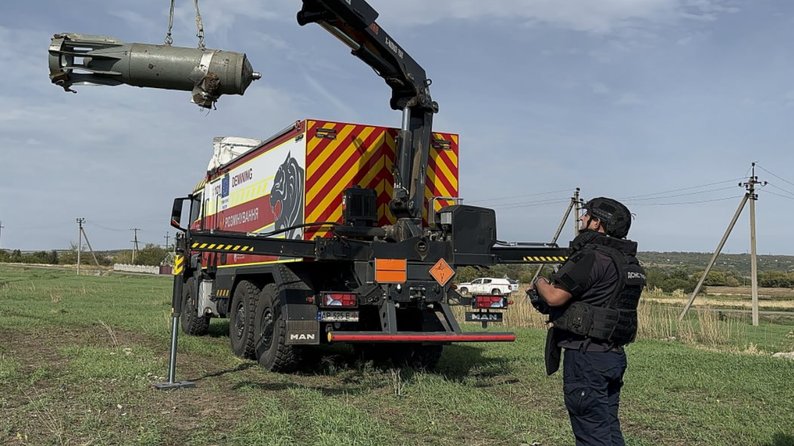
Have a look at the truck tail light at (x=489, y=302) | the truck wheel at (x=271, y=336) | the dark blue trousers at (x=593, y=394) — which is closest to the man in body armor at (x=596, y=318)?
the dark blue trousers at (x=593, y=394)

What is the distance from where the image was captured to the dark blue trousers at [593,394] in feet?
13.1

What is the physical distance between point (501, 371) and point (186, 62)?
550cm

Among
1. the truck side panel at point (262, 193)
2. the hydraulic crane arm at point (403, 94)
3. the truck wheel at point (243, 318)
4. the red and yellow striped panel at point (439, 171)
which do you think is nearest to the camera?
the hydraulic crane arm at point (403, 94)

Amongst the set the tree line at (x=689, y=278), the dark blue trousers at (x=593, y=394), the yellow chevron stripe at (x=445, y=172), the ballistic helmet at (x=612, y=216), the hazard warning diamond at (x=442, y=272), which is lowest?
the dark blue trousers at (x=593, y=394)

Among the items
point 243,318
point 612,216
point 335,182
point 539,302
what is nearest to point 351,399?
point 335,182

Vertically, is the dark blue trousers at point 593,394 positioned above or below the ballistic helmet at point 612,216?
below

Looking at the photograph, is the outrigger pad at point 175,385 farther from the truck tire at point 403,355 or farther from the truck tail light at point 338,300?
the truck tire at point 403,355

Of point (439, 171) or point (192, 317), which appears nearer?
point (439, 171)

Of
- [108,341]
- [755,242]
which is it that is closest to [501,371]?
[108,341]

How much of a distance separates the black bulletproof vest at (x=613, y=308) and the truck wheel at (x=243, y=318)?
228 inches

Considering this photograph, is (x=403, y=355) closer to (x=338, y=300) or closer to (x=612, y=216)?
(x=338, y=300)

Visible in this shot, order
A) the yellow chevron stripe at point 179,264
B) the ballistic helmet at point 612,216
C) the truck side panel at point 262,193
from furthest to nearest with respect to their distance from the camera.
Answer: the truck side panel at point 262,193
the yellow chevron stripe at point 179,264
the ballistic helmet at point 612,216

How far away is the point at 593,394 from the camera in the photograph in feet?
13.1

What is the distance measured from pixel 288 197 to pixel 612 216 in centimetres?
513
